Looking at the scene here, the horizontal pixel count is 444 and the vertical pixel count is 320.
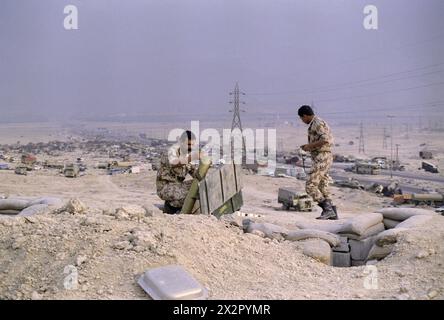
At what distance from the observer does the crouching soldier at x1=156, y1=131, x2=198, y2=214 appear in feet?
18.2

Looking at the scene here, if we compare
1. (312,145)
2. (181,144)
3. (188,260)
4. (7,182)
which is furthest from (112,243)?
(7,182)

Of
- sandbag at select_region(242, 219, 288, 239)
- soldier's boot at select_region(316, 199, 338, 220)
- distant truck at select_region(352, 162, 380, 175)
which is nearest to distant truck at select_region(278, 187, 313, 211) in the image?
soldier's boot at select_region(316, 199, 338, 220)

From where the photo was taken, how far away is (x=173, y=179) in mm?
5684

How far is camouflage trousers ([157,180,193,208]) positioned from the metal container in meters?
2.47

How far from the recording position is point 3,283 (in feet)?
10.6

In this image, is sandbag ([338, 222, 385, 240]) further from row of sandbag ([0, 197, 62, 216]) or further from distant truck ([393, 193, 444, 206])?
distant truck ([393, 193, 444, 206])

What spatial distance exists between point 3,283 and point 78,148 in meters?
33.0

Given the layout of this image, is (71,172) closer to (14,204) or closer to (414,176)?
(14,204)

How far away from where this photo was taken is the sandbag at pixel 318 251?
13.9 ft

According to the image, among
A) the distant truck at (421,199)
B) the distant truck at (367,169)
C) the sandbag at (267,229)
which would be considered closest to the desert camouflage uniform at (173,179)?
the sandbag at (267,229)

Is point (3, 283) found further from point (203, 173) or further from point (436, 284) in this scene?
point (436, 284)

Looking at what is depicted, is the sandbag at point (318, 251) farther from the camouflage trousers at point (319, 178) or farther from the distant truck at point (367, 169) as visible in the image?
the distant truck at point (367, 169)
